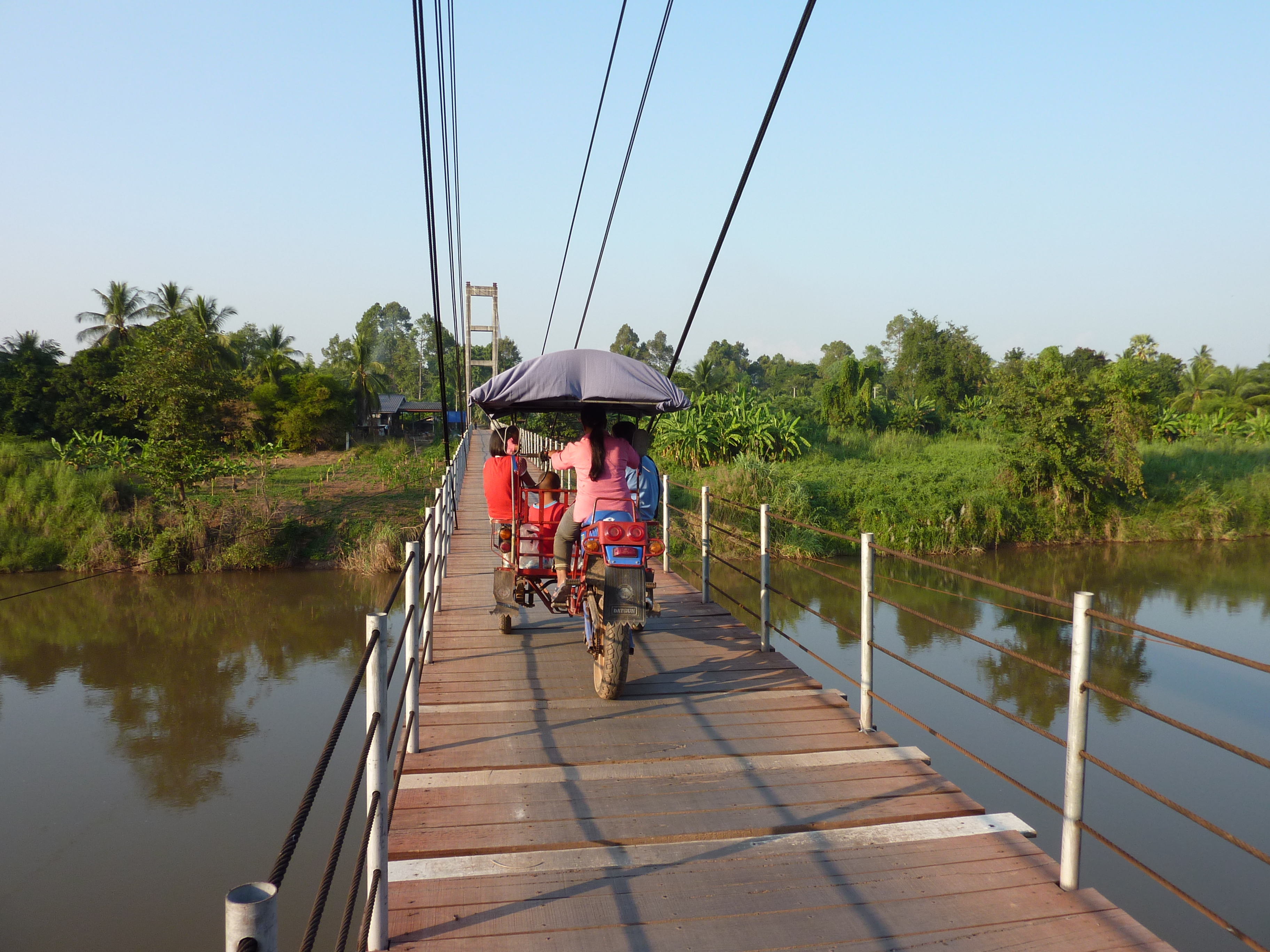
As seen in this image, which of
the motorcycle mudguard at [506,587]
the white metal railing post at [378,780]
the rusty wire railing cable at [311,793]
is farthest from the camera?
the motorcycle mudguard at [506,587]

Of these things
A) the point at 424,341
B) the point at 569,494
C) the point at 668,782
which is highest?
the point at 424,341

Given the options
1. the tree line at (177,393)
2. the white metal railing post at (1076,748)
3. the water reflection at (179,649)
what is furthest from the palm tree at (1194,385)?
the white metal railing post at (1076,748)

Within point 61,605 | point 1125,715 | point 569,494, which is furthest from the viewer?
point 61,605

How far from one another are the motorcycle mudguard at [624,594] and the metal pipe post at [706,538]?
1.68m

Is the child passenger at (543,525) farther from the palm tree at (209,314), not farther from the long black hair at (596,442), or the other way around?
the palm tree at (209,314)

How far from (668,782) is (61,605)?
597 inches

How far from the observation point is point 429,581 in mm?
5016

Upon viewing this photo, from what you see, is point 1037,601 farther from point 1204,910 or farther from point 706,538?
point 1204,910

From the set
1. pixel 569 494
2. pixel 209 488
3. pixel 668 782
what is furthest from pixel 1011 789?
pixel 209 488

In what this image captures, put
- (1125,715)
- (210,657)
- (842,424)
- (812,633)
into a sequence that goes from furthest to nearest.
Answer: (842,424) → (812,633) → (210,657) → (1125,715)

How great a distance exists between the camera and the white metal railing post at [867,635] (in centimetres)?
355

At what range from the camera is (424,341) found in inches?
2783

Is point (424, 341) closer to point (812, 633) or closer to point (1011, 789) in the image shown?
point (812, 633)

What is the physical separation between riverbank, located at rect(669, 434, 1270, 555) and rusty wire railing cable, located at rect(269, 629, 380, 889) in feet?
50.1
